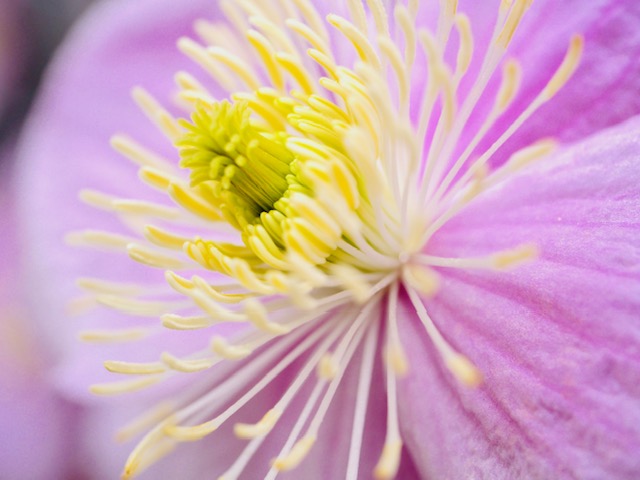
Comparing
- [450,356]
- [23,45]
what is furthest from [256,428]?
[23,45]

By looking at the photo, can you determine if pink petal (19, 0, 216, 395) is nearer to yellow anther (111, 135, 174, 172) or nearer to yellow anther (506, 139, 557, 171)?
yellow anther (111, 135, 174, 172)

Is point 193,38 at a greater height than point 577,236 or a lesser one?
greater

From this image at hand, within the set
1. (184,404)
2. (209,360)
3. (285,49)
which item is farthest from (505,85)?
(184,404)

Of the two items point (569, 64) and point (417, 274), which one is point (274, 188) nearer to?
point (417, 274)

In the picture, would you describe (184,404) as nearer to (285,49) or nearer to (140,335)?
(140,335)

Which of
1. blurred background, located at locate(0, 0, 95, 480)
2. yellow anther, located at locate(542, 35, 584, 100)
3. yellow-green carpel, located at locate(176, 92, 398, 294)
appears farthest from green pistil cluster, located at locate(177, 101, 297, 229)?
blurred background, located at locate(0, 0, 95, 480)
